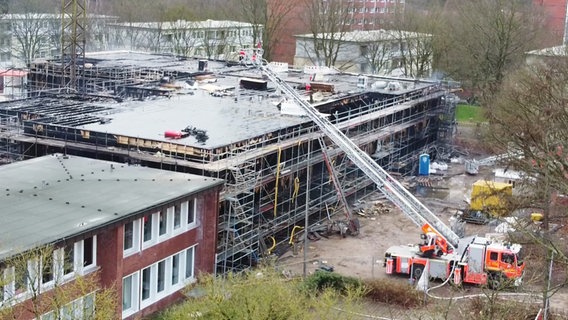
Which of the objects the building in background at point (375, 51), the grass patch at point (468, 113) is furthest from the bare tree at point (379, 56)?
the grass patch at point (468, 113)

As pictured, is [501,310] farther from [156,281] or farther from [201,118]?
[201,118]

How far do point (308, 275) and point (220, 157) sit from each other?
4.70 m

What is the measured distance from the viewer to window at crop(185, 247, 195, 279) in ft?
89.3

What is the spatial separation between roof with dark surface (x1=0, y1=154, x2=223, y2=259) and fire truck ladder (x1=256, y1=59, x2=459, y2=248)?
746 centimetres

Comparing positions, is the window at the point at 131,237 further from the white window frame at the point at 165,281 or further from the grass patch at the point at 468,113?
the grass patch at the point at 468,113

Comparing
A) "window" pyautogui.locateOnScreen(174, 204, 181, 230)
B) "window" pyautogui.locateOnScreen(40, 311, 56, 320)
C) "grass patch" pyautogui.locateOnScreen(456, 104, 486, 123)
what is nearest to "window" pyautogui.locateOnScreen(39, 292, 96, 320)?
"window" pyautogui.locateOnScreen(40, 311, 56, 320)

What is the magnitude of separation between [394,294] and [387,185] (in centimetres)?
569

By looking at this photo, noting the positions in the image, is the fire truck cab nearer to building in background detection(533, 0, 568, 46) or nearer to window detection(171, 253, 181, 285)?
window detection(171, 253, 181, 285)

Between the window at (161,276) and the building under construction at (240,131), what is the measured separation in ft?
10.5

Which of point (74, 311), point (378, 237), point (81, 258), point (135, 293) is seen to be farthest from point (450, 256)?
point (74, 311)

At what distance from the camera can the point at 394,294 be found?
92.4 feet

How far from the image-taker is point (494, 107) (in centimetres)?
4794

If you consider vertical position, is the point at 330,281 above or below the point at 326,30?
below

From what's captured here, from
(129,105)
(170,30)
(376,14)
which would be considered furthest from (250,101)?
(376,14)
